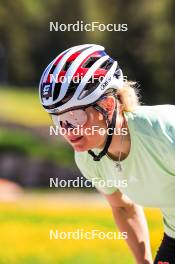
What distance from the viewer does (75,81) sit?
155 inches

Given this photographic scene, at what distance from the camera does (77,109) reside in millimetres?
3941

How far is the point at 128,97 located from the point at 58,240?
153 inches

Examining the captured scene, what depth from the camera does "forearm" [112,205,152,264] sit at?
4344 mm

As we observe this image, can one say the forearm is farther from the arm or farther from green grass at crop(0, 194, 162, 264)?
green grass at crop(0, 194, 162, 264)

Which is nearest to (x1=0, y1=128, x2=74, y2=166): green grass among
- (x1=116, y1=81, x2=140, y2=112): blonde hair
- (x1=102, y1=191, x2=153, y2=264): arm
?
(x1=102, y1=191, x2=153, y2=264): arm

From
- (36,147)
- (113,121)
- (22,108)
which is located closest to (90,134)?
(113,121)

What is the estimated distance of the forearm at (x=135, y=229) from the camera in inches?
171

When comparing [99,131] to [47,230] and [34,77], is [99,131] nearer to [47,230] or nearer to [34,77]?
[47,230]

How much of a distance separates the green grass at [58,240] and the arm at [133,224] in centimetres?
233

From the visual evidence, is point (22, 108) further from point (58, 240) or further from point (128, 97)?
point (128, 97)

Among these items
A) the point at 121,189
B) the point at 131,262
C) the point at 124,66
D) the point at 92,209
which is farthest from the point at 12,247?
the point at 124,66

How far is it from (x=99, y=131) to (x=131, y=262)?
362 cm

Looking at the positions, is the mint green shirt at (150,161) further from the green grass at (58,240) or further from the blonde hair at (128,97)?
the green grass at (58,240)

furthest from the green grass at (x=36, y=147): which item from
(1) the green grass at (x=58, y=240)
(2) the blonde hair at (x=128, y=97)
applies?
(2) the blonde hair at (x=128, y=97)
